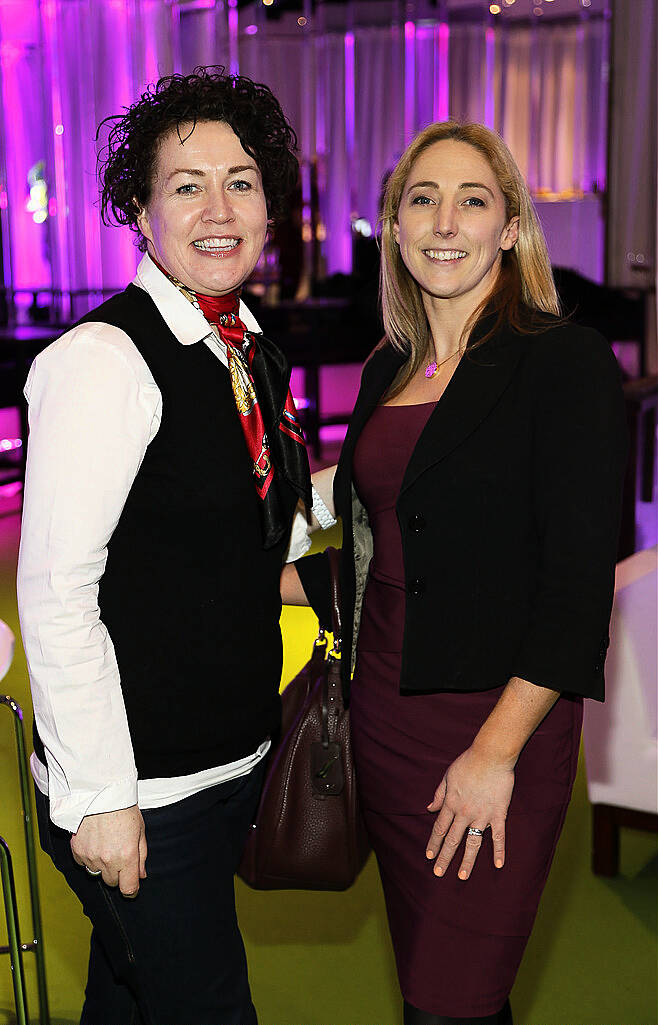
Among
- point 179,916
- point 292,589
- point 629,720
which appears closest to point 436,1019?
point 179,916

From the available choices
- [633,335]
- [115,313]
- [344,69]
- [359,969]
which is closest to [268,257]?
[344,69]

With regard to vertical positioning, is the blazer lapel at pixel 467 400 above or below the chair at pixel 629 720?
above

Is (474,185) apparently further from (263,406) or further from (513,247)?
(263,406)

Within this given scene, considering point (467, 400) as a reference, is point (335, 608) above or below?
below

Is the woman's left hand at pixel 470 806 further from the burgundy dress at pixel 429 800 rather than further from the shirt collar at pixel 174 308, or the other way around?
the shirt collar at pixel 174 308

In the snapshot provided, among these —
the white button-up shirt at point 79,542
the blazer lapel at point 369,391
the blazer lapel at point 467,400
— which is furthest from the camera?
the blazer lapel at point 369,391

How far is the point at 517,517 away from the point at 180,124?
2.47 ft

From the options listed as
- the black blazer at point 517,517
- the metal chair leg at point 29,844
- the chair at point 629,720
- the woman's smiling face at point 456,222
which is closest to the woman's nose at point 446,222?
the woman's smiling face at point 456,222

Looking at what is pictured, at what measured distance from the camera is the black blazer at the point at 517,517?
1.55 m

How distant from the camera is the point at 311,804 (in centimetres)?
185

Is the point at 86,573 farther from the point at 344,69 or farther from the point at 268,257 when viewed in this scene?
the point at 344,69

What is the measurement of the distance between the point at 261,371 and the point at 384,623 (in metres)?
0.45

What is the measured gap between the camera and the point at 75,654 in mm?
1403

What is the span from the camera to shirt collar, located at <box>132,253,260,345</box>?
60.4 inches
